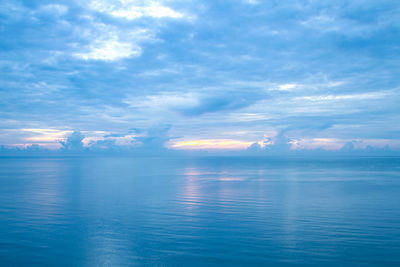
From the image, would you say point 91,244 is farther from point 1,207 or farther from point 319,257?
point 1,207

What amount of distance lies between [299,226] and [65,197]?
109 feet

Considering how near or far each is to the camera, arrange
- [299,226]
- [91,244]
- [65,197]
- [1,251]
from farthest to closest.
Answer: [65,197] < [299,226] < [91,244] < [1,251]

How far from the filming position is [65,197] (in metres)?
42.7

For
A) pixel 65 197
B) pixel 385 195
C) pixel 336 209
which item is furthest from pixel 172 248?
pixel 385 195

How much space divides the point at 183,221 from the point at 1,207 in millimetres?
22961

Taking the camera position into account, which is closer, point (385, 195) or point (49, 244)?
point (49, 244)

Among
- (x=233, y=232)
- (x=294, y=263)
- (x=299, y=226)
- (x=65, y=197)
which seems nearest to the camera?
(x=294, y=263)

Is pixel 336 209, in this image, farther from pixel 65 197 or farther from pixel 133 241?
pixel 65 197

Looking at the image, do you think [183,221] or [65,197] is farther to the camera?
[65,197]

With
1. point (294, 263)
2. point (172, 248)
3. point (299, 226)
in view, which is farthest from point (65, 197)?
point (294, 263)

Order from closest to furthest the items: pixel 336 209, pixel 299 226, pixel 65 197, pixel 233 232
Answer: pixel 233 232 → pixel 299 226 → pixel 336 209 → pixel 65 197

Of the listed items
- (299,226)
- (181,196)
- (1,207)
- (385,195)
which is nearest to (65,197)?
(1,207)

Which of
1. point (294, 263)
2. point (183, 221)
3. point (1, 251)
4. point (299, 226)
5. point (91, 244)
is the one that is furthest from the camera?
point (183, 221)

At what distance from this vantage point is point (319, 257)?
60.0 feet
